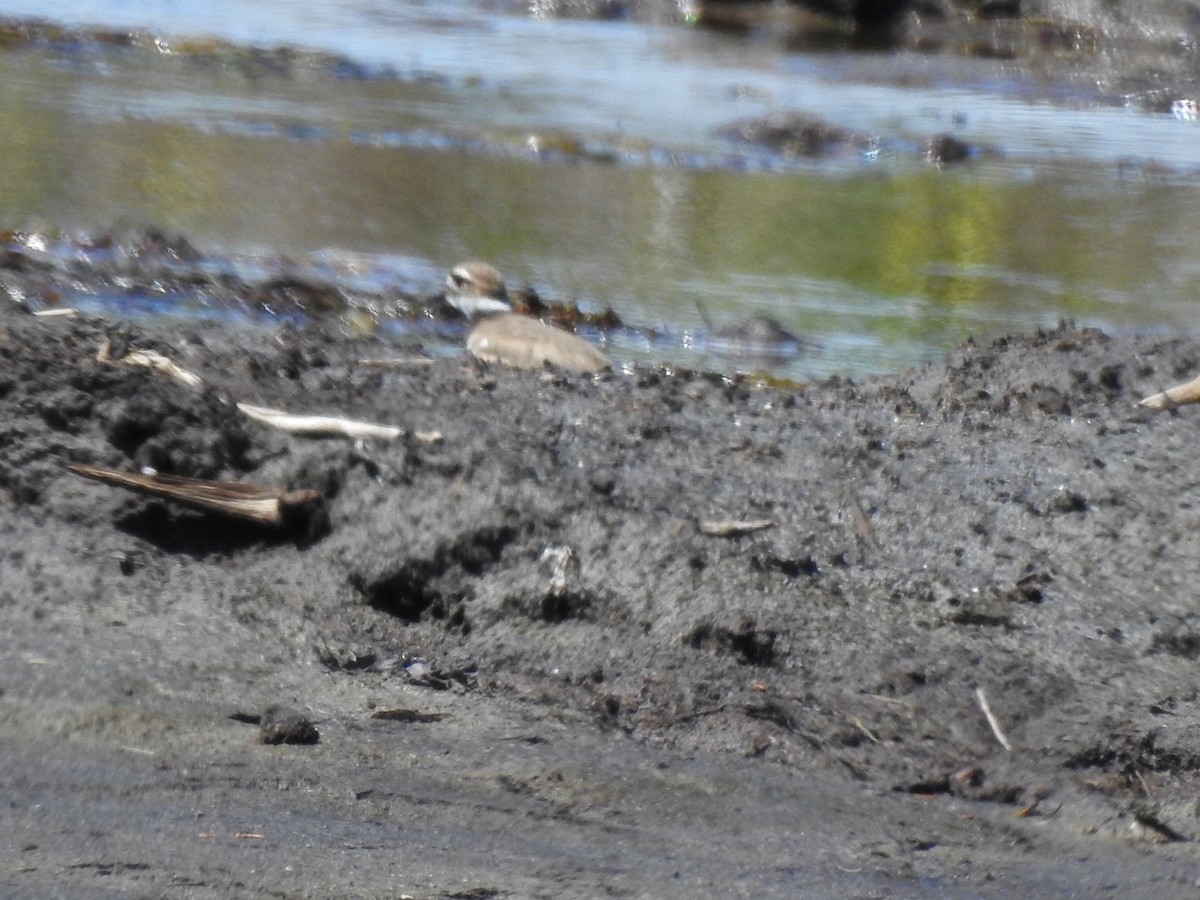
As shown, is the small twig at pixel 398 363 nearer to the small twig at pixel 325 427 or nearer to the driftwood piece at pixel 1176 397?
the small twig at pixel 325 427

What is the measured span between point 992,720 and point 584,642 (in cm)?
72

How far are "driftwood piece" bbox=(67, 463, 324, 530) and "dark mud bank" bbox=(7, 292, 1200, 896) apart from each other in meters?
0.03

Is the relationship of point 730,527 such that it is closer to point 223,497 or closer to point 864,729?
point 864,729

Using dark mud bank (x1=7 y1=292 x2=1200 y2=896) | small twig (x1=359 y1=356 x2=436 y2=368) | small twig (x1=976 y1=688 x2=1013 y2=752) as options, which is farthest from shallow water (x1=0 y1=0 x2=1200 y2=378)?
small twig (x1=976 y1=688 x2=1013 y2=752)

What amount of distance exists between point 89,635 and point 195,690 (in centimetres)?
24

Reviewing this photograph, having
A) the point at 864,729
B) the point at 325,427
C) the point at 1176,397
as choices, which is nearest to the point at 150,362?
the point at 325,427

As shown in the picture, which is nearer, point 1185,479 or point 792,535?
point 792,535

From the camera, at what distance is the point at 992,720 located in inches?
120

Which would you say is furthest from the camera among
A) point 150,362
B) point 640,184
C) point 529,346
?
point 640,184

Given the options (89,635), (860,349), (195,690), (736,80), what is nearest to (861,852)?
(195,690)

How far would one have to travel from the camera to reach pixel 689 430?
4.31 m

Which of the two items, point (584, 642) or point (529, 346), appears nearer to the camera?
point (584, 642)

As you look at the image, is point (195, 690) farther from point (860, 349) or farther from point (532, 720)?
point (860, 349)

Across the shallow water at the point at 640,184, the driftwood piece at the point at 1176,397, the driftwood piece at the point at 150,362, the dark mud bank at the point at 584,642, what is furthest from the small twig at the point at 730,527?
the shallow water at the point at 640,184
